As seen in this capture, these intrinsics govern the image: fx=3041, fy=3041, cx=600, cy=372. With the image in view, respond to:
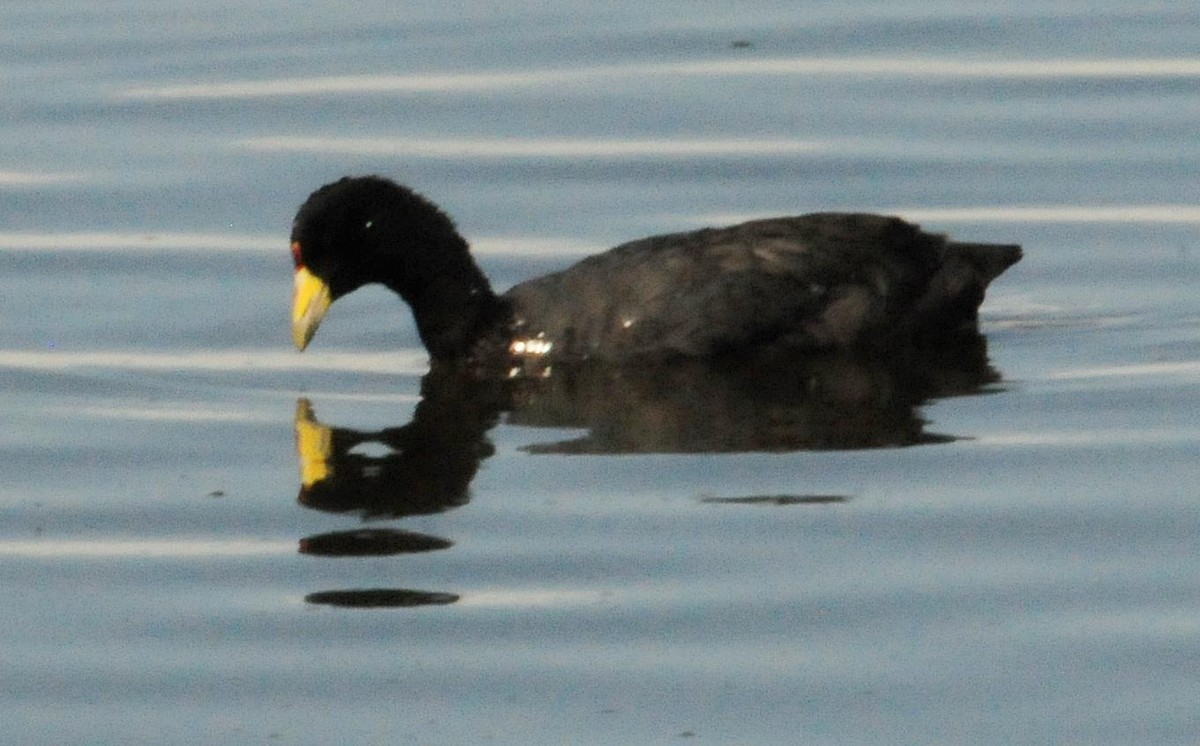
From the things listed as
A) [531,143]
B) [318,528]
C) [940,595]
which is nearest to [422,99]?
[531,143]

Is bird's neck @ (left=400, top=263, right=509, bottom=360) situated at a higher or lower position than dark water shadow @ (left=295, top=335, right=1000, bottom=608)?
higher

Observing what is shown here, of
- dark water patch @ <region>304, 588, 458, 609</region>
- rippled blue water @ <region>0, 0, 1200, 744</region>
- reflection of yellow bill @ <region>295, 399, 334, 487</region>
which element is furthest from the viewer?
reflection of yellow bill @ <region>295, 399, 334, 487</region>

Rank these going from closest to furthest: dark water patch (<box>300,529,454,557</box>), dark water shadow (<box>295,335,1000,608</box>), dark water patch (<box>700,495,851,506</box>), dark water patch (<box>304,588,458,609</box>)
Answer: dark water patch (<box>304,588,458,609</box>) → dark water patch (<box>300,529,454,557</box>) → dark water patch (<box>700,495,851,506</box>) → dark water shadow (<box>295,335,1000,608</box>)

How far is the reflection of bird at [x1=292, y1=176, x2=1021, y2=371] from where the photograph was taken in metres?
11.8

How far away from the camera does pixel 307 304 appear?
11.7 m

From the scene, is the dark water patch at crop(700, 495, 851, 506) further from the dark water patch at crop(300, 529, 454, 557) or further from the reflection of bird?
the reflection of bird

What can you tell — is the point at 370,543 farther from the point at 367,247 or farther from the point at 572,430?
the point at 367,247

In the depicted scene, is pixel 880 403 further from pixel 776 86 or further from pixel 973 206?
pixel 776 86

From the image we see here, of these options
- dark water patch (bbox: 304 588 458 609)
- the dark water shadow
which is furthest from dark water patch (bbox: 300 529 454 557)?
dark water patch (bbox: 304 588 458 609)

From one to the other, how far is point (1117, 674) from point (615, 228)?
6228 millimetres

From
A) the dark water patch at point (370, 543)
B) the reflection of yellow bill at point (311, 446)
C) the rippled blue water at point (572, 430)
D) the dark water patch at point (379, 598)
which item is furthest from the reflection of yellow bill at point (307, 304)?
the dark water patch at point (379, 598)

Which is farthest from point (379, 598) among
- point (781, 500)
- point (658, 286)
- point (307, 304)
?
point (658, 286)

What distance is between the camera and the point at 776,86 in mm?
15797

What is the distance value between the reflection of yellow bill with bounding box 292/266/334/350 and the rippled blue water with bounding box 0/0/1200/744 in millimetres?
186
